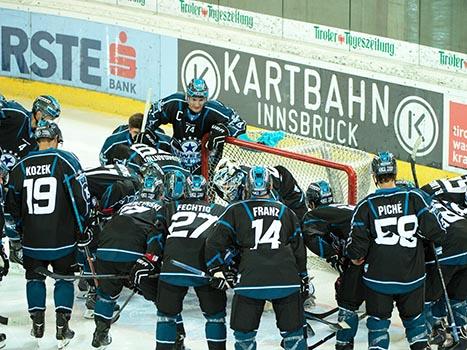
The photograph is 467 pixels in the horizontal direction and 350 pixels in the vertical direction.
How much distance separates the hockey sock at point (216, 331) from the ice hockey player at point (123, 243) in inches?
20.7

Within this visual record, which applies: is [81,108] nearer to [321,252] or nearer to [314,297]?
[314,297]

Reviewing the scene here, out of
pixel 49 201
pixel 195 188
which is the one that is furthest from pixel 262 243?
pixel 49 201

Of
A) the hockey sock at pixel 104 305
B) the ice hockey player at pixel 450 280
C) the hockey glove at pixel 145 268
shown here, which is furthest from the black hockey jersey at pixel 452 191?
the hockey sock at pixel 104 305

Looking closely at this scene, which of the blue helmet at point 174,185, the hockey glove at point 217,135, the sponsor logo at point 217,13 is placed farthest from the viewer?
the sponsor logo at point 217,13

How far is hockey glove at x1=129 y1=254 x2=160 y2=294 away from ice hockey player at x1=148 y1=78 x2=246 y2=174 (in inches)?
74.7

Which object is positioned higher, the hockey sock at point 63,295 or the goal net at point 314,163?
the goal net at point 314,163

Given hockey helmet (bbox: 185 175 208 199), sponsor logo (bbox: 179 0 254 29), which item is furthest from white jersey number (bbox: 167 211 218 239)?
sponsor logo (bbox: 179 0 254 29)

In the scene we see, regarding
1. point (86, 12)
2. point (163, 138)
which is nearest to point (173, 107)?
point (163, 138)

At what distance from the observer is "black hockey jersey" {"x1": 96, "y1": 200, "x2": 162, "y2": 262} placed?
8.89 metres

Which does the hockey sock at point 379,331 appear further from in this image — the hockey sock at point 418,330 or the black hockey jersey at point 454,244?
the black hockey jersey at point 454,244

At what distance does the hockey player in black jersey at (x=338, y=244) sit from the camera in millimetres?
8812

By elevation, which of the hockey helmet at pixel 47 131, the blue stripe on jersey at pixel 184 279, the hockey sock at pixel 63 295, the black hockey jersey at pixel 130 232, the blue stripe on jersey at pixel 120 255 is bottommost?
the hockey sock at pixel 63 295

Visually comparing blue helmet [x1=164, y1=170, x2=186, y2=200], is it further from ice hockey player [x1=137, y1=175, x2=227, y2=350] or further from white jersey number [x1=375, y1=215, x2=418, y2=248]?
white jersey number [x1=375, y1=215, x2=418, y2=248]

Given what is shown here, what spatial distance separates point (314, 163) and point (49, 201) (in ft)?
7.12
